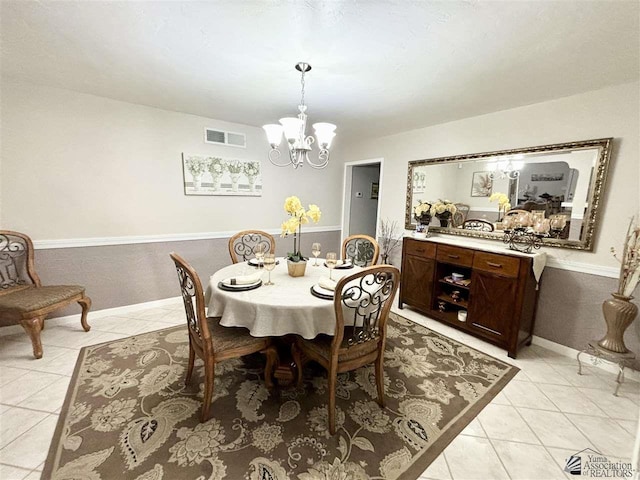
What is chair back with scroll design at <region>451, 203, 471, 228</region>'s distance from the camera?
10.4ft

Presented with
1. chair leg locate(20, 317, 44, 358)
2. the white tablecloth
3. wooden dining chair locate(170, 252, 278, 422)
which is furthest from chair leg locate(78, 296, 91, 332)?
the white tablecloth

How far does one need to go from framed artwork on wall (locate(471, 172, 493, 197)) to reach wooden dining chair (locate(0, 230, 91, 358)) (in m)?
4.36

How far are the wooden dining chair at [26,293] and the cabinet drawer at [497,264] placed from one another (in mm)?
Answer: 3995

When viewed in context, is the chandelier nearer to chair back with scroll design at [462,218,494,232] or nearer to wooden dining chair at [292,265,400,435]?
wooden dining chair at [292,265,400,435]

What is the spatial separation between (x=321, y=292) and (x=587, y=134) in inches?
109

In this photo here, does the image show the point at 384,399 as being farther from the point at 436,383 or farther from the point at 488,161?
the point at 488,161

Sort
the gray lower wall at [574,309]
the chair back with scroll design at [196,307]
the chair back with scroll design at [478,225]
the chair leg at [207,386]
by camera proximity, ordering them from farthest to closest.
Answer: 1. the chair back with scroll design at [478,225]
2. the gray lower wall at [574,309]
3. the chair leg at [207,386]
4. the chair back with scroll design at [196,307]

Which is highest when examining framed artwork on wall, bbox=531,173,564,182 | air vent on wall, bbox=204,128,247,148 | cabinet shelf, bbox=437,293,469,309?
air vent on wall, bbox=204,128,247,148

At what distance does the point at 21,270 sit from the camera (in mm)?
2580

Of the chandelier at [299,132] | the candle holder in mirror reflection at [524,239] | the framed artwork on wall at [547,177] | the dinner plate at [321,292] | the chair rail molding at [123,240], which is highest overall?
the chandelier at [299,132]

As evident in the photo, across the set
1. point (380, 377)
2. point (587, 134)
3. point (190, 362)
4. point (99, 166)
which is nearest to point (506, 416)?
point (380, 377)

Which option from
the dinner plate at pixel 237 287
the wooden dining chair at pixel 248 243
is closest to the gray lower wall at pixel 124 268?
the wooden dining chair at pixel 248 243

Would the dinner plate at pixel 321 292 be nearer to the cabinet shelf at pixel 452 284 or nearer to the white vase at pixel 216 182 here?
the cabinet shelf at pixel 452 284

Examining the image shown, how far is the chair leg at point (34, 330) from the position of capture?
85.7 inches
